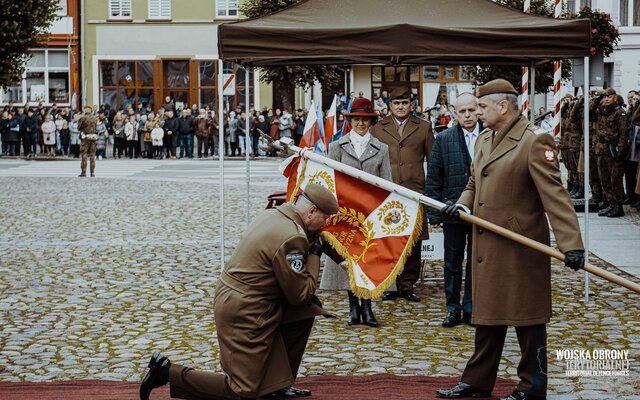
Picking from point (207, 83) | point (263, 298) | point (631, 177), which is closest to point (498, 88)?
point (263, 298)

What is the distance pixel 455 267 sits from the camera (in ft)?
30.1

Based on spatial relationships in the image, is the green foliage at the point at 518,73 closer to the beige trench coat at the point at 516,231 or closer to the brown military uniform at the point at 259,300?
the beige trench coat at the point at 516,231

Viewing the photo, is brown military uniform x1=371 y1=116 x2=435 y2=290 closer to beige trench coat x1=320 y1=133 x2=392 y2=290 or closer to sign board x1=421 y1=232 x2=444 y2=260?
sign board x1=421 y1=232 x2=444 y2=260

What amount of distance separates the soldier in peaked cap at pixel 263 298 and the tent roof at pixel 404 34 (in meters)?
3.37

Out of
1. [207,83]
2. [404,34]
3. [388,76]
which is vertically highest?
[388,76]

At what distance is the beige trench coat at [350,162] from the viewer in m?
9.34

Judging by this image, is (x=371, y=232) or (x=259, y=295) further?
(x=371, y=232)

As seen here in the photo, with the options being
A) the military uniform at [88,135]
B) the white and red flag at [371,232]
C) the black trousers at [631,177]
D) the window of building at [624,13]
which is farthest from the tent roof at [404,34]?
the window of building at [624,13]

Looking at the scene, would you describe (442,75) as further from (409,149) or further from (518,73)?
(409,149)

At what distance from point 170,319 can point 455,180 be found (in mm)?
2822

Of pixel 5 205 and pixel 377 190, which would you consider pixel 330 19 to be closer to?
pixel 377 190

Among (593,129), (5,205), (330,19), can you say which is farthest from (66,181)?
(330,19)

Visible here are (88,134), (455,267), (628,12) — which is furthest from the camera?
(628,12)

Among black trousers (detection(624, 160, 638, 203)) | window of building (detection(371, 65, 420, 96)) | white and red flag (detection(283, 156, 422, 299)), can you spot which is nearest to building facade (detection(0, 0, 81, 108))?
window of building (detection(371, 65, 420, 96))
